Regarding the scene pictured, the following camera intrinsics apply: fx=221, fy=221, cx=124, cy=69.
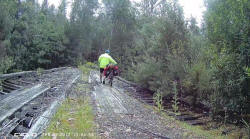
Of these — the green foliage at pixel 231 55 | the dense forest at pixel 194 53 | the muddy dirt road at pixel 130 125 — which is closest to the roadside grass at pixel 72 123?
the muddy dirt road at pixel 130 125

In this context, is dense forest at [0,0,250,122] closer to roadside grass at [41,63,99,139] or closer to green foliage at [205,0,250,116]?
green foliage at [205,0,250,116]

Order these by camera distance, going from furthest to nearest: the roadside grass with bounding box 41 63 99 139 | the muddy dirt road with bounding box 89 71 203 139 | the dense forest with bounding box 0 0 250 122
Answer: the dense forest with bounding box 0 0 250 122 < the muddy dirt road with bounding box 89 71 203 139 < the roadside grass with bounding box 41 63 99 139

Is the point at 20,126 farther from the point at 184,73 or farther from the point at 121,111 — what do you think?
the point at 184,73

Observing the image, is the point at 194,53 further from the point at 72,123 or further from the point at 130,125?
the point at 72,123

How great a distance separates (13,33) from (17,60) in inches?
129

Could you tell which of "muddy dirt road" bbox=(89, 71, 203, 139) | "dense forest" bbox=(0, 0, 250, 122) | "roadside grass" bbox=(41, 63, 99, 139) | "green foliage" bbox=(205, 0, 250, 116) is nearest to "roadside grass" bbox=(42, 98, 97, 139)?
"roadside grass" bbox=(41, 63, 99, 139)

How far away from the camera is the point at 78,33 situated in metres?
39.2

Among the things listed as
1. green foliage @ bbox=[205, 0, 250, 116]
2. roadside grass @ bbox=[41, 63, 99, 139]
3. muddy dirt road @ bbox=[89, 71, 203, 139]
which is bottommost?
muddy dirt road @ bbox=[89, 71, 203, 139]

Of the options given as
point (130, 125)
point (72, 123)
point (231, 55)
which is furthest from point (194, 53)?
point (72, 123)

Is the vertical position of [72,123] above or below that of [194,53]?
below

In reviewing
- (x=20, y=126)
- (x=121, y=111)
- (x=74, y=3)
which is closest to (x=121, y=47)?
(x=74, y=3)

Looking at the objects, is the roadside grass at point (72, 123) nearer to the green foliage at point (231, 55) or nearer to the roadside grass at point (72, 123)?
the roadside grass at point (72, 123)

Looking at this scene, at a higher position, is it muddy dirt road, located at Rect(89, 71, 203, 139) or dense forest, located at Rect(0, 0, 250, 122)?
dense forest, located at Rect(0, 0, 250, 122)

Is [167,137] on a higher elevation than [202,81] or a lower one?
lower
